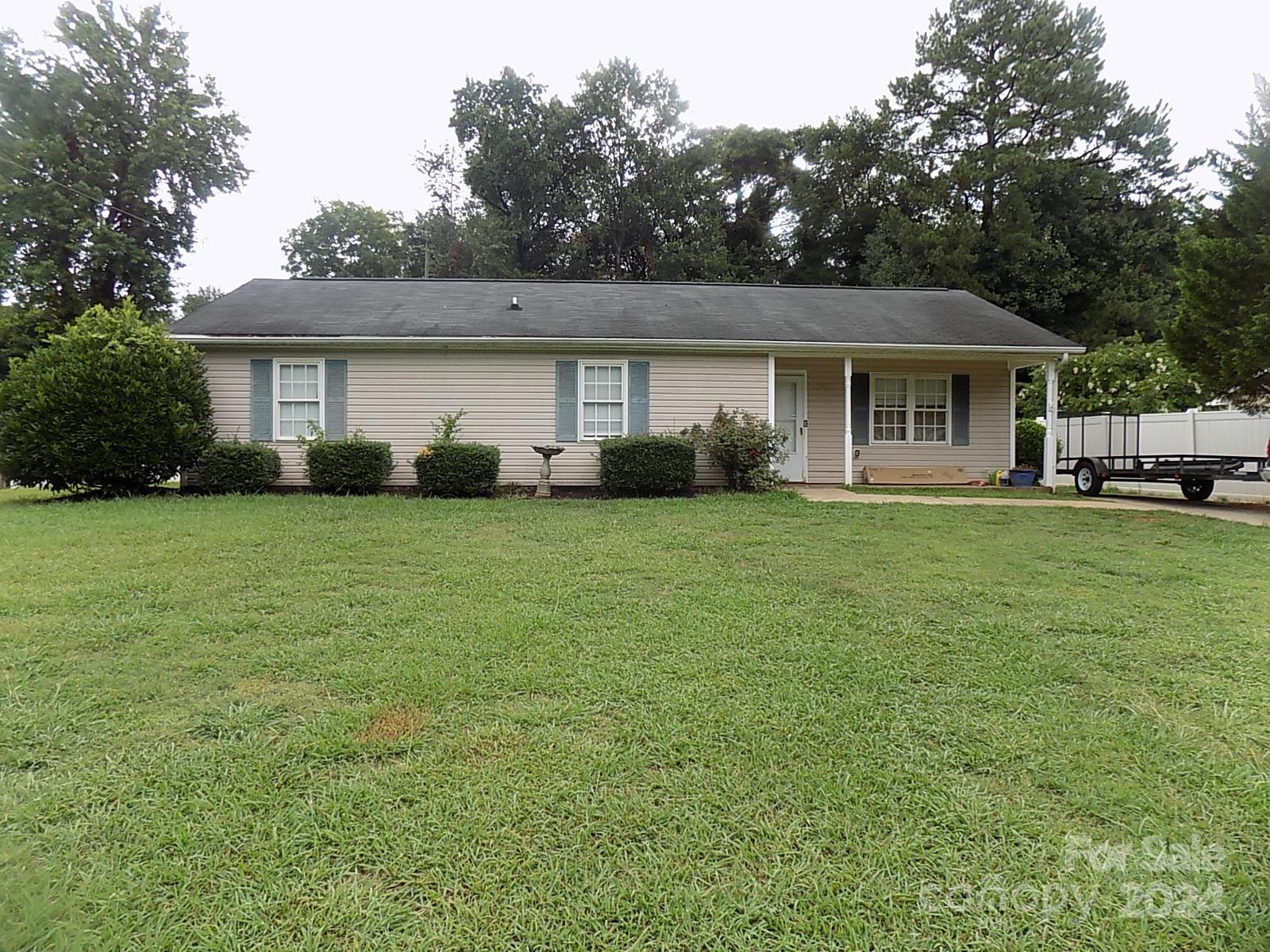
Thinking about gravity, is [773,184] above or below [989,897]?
above

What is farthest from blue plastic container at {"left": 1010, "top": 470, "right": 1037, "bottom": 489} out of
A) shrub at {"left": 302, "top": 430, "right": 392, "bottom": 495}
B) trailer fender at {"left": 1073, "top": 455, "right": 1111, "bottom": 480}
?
shrub at {"left": 302, "top": 430, "right": 392, "bottom": 495}

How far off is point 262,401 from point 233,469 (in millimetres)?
1436

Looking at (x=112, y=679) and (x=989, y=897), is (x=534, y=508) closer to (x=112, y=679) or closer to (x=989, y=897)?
(x=112, y=679)

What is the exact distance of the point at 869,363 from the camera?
491 inches

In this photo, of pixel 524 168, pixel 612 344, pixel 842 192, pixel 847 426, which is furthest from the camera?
pixel 524 168

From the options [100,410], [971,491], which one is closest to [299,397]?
[100,410]

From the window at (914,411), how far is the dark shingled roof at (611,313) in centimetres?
116

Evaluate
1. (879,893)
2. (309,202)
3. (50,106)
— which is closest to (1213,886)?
(879,893)

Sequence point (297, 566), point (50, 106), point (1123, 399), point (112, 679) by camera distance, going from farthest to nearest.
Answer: point (50, 106)
point (1123, 399)
point (297, 566)
point (112, 679)

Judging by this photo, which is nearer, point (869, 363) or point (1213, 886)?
point (1213, 886)

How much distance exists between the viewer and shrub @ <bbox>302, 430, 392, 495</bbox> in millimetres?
10117

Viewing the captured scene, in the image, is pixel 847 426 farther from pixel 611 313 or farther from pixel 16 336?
pixel 16 336

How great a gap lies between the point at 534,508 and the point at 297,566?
3.67 m

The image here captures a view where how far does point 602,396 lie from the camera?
11336 millimetres
